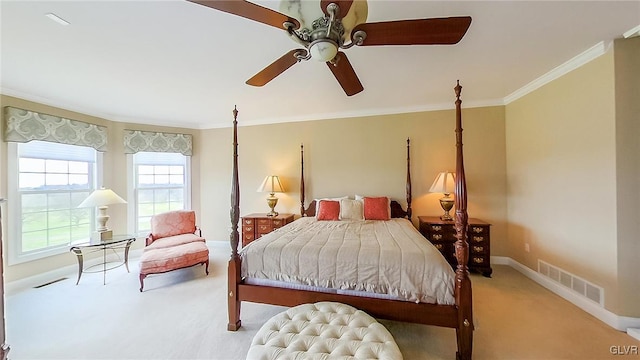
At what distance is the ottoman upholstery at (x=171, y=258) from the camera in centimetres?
288

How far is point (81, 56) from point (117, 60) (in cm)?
29

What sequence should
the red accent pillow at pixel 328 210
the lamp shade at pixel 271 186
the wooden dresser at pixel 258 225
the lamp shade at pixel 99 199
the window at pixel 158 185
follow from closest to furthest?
the lamp shade at pixel 99 199 < the red accent pillow at pixel 328 210 < the wooden dresser at pixel 258 225 < the lamp shade at pixel 271 186 < the window at pixel 158 185

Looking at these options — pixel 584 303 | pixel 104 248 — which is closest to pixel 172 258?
pixel 104 248

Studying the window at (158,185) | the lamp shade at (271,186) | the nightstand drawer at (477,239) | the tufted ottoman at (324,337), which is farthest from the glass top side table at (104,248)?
the nightstand drawer at (477,239)

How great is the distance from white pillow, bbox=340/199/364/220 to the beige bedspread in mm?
1185

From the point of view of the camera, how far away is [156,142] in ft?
14.3

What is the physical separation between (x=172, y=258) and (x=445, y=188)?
12.7ft

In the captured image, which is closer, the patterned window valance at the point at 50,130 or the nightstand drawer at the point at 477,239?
the patterned window valance at the point at 50,130

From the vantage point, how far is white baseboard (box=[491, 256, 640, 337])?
6.72 ft

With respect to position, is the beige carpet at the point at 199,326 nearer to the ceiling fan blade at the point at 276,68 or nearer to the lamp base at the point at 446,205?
the lamp base at the point at 446,205

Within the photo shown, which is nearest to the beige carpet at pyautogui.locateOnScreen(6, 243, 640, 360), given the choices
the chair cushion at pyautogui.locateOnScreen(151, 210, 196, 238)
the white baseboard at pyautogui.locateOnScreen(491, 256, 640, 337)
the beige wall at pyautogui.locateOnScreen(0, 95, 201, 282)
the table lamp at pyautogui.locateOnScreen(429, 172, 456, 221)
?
the white baseboard at pyautogui.locateOnScreen(491, 256, 640, 337)

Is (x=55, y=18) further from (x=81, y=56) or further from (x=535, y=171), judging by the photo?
(x=535, y=171)

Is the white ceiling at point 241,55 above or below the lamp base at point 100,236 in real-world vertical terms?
A: above

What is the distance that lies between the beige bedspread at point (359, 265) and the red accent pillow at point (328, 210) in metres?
1.19
